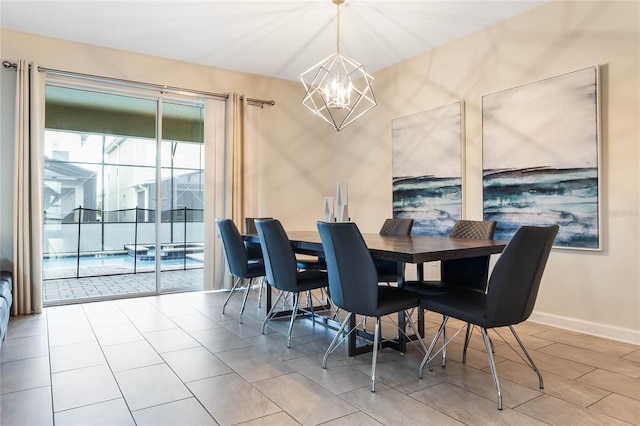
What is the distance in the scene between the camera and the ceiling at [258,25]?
3.51 m

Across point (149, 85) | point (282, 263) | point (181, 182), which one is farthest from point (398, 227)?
point (149, 85)

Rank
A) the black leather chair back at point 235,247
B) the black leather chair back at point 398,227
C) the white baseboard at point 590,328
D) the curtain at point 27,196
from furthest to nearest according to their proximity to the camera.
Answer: the curtain at point 27,196, the black leather chair back at point 398,227, the black leather chair back at point 235,247, the white baseboard at point 590,328

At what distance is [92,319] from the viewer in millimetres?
3619

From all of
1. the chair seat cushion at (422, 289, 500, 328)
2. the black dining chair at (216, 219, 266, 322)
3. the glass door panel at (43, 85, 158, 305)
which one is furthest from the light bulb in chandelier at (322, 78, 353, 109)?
the glass door panel at (43, 85, 158, 305)

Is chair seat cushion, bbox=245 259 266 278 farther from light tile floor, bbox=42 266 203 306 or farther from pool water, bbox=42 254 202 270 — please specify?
pool water, bbox=42 254 202 270

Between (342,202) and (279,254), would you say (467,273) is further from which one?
(279,254)

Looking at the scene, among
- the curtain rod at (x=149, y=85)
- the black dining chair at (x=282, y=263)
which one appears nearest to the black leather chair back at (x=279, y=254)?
the black dining chair at (x=282, y=263)

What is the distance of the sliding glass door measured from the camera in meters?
4.48

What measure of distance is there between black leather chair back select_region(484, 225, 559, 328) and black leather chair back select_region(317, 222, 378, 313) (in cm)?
59

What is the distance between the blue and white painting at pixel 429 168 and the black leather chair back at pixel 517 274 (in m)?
2.21

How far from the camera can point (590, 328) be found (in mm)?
3186

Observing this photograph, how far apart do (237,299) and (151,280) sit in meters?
1.52

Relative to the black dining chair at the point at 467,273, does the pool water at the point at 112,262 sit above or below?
below

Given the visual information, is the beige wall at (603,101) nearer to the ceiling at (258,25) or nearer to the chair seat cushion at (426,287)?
the ceiling at (258,25)
